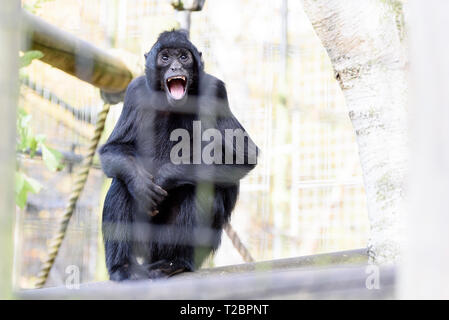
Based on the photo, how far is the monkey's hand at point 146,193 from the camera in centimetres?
235

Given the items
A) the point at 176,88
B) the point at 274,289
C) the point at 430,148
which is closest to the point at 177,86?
the point at 176,88

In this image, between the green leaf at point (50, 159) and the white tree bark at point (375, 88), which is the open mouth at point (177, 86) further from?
the white tree bark at point (375, 88)

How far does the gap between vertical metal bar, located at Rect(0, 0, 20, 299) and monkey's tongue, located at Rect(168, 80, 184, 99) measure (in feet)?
6.22

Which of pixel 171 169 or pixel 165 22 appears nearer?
pixel 171 169

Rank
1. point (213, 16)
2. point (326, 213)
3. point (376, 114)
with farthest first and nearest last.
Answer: point (213, 16) < point (326, 213) < point (376, 114)

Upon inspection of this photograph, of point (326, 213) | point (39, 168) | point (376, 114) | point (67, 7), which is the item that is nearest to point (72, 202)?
point (326, 213)

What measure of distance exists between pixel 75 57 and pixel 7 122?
2.52m

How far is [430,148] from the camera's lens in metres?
0.64

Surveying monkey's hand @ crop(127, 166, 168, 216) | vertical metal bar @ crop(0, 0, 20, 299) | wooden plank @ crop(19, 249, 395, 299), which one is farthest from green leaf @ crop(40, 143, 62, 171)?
vertical metal bar @ crop(0, 0, 20, 299)

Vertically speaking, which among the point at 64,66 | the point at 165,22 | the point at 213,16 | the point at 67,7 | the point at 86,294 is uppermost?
the point at 67,7

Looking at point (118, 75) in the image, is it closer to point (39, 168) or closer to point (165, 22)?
point (165, 22)

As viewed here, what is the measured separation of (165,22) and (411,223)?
2888 millimetres

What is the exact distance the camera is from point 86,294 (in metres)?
1.16

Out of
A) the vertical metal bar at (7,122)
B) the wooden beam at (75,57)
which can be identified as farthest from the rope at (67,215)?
the vertical metal bar at (7,122)
